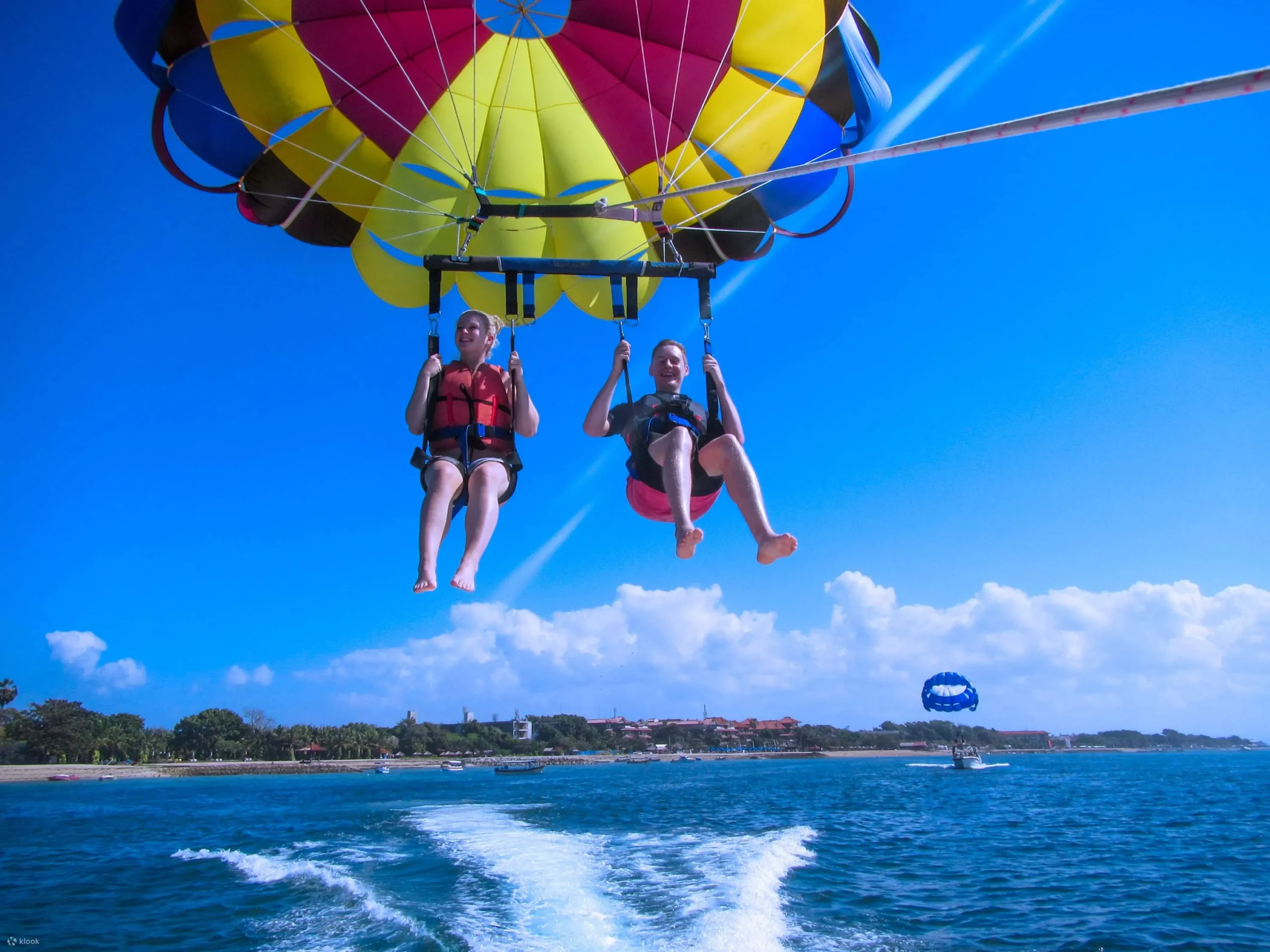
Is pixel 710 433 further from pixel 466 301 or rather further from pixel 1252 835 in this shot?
pixel 1252 835

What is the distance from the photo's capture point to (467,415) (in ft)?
15.7

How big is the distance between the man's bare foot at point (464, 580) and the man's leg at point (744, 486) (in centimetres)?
141

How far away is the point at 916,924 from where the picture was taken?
12.0 metres

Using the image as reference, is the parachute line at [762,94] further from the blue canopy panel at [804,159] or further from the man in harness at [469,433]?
the man in harness at [469,433]

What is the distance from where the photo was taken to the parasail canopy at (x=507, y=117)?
18.7 feet

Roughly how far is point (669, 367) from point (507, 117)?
3.01 m

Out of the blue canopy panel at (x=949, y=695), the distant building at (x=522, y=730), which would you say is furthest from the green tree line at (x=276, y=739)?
the blue canopy panel at (x=949, y=695)

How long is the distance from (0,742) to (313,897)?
69913 mm

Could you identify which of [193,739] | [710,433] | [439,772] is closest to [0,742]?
[193,739]

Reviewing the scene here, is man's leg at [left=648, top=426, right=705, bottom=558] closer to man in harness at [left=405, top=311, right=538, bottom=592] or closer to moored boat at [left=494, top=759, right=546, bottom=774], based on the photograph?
man in harness at [left=405, top=311, right=538, bottom=592]

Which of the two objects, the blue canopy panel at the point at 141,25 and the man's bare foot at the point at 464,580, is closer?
the man's bare foot at the point at 464,580

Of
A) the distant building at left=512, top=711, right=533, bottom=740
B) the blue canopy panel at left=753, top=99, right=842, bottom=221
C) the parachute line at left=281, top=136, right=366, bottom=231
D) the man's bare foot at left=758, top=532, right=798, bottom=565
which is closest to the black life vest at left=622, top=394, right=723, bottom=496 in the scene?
the man's bare foot at left=758, top=532, right=798, bottom=565

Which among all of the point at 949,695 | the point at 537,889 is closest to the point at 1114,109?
the point at 537,889

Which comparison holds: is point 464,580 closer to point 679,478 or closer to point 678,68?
point 679,478
